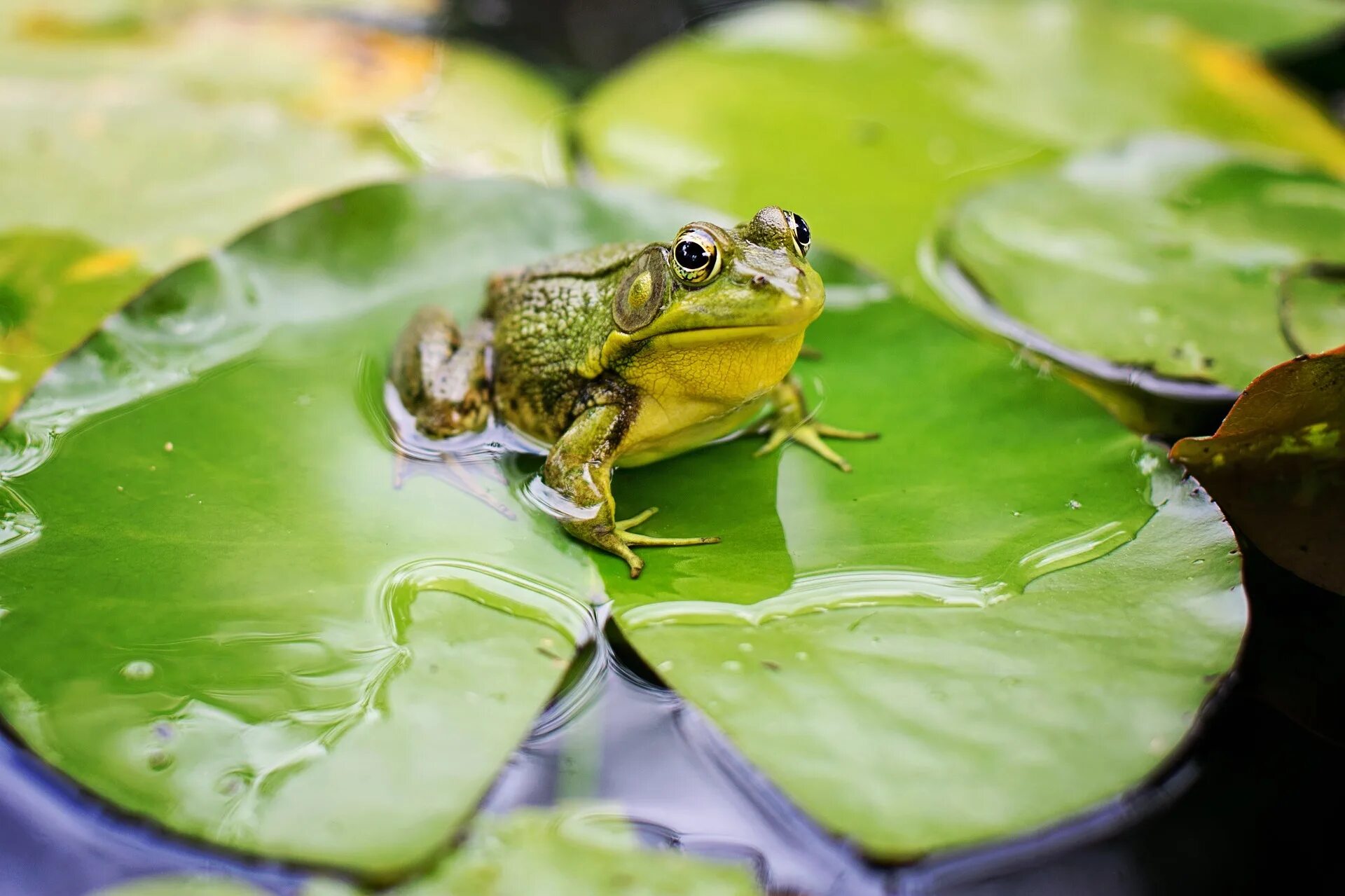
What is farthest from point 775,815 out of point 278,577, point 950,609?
point 278,577

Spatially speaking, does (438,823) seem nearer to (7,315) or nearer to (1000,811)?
(1000,811)

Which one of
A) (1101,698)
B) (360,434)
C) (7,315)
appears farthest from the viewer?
(7,315)

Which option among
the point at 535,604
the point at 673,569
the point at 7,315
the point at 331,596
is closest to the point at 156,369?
the point at 7,315

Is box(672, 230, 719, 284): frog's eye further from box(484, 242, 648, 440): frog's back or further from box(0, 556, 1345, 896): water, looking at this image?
box(0, 556, 1345, 896): water

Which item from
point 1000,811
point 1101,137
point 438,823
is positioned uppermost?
point 1101,137

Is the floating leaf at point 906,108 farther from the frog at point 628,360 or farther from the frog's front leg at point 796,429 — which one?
the frog at point 628,360

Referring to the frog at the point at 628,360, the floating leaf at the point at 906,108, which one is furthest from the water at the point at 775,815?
the floating leaf at the point at 906,108

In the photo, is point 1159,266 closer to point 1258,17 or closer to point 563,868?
point 1258,17
